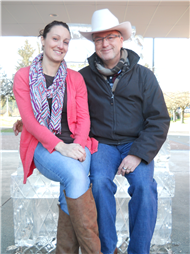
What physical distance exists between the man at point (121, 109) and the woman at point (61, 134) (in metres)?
0.09

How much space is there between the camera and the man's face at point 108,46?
5.71 feet

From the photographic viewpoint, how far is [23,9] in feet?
17.6

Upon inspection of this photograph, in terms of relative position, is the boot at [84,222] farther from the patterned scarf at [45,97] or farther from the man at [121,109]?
the patterned scarf at [45,97]

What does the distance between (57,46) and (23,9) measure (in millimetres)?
4375

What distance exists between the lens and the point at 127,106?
1.74 m

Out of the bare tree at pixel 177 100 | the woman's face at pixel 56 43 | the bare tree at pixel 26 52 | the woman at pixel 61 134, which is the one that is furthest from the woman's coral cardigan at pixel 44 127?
the bare tree at pixel 177 100

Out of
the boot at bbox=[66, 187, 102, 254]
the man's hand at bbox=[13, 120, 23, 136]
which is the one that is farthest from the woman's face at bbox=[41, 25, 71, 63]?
the boot at bbox=[66, 187, 102, 254]

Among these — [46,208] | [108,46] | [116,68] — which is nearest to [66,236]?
[46,208]

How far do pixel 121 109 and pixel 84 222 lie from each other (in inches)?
30.6

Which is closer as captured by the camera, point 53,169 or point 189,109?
point 53,169

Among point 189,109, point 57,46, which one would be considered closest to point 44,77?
point 57,46

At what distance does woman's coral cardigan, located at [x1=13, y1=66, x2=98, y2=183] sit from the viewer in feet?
4.92

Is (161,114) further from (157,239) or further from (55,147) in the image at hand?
(157,239)

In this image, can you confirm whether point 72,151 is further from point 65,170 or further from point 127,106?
point 127,106
